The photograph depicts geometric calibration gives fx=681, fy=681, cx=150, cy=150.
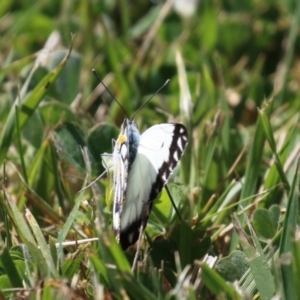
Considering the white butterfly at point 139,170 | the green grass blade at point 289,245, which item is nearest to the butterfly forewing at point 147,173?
the white butterfly at point 139,170

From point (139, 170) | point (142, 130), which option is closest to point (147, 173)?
point (139, 170)

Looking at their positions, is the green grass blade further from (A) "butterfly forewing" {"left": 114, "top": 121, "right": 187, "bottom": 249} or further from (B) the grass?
(A) "butterfly forewing" {"left": 114, "top": 121, "right": 187, "bottom": 249}

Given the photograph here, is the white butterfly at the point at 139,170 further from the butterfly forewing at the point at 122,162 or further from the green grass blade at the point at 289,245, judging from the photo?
the green grass blade at the point at 289,245

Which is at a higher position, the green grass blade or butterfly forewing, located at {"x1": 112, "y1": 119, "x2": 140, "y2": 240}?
butterfly forewing, located at {"x1": 112, "y1": 119, "x2": 140, "y2": 240}

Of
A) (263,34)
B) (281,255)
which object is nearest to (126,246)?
(281,255)

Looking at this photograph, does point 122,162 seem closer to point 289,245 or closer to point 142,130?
point 289,245

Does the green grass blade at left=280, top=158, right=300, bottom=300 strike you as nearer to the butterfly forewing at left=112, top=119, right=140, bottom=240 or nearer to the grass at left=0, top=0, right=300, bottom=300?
the grass at left=0, top=0, right=300, bottom=300

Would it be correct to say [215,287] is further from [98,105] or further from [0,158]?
[98,105]

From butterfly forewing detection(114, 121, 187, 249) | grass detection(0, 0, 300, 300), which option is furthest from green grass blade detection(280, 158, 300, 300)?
butterfly forewing detection(114, 121, 187, 249)

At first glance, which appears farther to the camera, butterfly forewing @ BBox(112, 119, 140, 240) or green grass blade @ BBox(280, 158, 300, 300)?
butterfly forewing @ BBox(112, 119, 140, 240)
